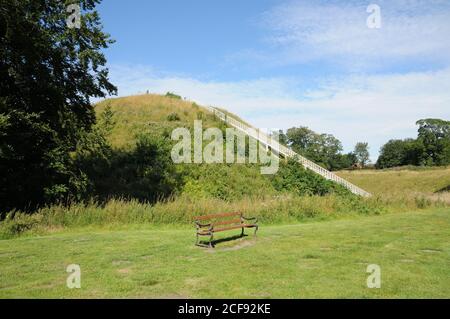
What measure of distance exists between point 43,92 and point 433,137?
93446mm

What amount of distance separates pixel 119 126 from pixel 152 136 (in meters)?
4.77

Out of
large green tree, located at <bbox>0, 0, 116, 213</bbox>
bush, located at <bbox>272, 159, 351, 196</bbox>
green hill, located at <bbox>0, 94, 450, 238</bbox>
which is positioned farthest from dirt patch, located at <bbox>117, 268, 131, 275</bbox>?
bush, located at <bbox>272, 159, 351, 196</bbox>

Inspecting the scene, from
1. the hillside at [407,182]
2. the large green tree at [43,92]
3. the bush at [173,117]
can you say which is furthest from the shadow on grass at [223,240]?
the hillside at [407,182]

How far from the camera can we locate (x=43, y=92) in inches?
639

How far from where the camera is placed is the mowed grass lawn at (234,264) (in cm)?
628

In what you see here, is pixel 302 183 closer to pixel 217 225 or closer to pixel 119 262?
pixel 217 225

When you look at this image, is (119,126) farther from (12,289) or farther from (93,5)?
(12,289)

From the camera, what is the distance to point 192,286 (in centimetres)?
654

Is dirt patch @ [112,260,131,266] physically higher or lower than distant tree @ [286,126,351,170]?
lower

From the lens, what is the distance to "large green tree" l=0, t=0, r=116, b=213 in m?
14.8

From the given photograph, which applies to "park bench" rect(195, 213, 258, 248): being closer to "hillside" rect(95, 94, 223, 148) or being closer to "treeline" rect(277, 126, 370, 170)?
"hillside" rect(95, 94, 223, 148)

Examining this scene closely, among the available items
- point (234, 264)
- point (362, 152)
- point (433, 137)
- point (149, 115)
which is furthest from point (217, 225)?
point (362, 152)

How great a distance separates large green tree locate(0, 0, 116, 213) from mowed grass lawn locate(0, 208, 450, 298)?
4788 mm
